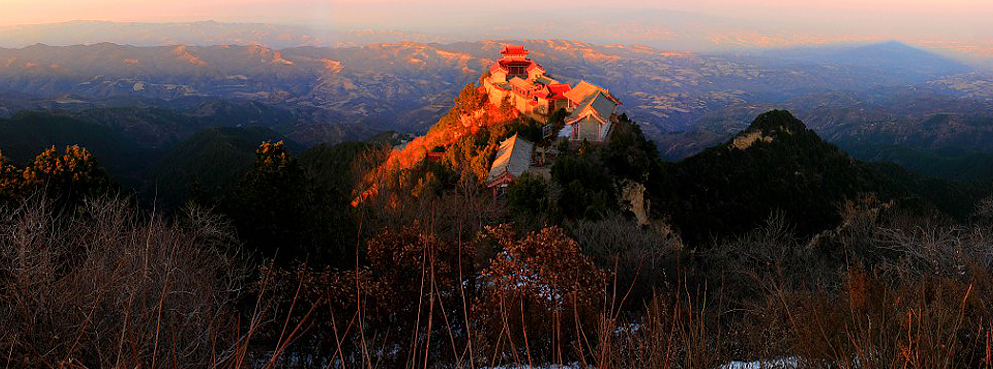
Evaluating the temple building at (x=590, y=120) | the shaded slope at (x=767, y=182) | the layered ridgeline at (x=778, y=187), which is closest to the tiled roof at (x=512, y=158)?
the temple building at (x=590, y=120)

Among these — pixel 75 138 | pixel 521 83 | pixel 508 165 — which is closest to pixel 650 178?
pixel 508 165

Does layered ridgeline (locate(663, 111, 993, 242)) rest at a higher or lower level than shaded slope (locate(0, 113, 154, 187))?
higher

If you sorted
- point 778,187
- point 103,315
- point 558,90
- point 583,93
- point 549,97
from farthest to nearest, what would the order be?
point 778,187
point 558,90
point 549,97
point 583,93
point 103,315

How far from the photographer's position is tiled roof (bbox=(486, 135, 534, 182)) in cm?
2467

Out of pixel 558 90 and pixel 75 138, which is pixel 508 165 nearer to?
pixel 558 90

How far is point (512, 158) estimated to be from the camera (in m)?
25.6

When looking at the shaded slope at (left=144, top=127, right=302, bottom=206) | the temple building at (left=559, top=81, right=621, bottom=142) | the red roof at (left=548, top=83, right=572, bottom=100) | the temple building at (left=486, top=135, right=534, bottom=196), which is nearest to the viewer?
the temple building at (left=486, top=135, right=534, bottom=196)

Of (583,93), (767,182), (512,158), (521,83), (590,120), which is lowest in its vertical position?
(767,182)

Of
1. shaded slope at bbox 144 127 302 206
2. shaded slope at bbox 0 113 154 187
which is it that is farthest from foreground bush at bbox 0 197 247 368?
shaded slope at bbox 0 113 154 187

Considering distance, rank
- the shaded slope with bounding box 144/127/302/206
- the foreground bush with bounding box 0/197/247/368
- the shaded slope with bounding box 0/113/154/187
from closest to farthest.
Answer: the foreground bush with bounding box 0/197/247/368, the shaded slope with bounding box 144/127/302/206, the shaded slope with bounding box 0/113/154/187

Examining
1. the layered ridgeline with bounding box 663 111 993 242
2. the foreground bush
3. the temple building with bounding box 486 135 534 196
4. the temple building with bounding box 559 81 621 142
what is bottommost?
the layered ridgeline with bounding box 663 111 993 242

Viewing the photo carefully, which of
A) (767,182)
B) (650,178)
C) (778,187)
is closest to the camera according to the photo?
(650,178)

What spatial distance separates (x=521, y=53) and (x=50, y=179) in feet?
110

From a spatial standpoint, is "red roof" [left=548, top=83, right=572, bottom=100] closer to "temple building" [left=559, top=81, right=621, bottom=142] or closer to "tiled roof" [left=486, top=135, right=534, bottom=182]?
"temple building" [left=559, top=81, right=621, bottom=142]
